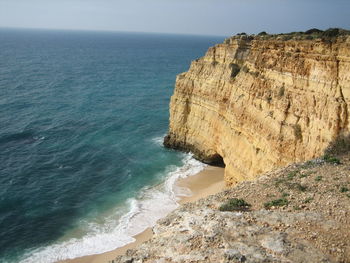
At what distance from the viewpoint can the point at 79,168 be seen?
121 ft

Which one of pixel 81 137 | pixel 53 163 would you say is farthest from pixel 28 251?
pixel 81 137

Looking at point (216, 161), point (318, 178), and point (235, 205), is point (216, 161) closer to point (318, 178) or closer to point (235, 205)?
point (318, 178)

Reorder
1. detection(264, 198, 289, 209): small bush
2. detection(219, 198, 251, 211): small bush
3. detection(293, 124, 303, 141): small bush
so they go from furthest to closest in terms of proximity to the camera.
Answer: detection(293, 124, 303, 141): small bush → detection(264, 198, 289, 209): small bush → detection(219, 198, 251, 211): small bush

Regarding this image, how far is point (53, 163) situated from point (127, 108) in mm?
22736

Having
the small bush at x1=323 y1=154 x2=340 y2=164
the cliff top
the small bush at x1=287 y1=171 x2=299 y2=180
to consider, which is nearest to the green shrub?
the cliff top

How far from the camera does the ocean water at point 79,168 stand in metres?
26.3

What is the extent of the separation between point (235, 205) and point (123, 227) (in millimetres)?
15318

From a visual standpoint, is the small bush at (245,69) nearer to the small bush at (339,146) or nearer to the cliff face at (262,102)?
the cliff face at (262,102)

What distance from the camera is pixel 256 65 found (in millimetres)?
30422

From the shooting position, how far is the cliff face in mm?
22422

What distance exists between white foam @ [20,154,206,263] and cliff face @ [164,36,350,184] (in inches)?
245

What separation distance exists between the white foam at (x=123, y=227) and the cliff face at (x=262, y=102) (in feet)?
20.4

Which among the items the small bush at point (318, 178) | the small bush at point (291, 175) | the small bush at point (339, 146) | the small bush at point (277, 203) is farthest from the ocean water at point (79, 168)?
the small bush at point (318, 178)

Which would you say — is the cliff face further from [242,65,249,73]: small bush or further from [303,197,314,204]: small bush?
[303,197,314,204]: small bush
